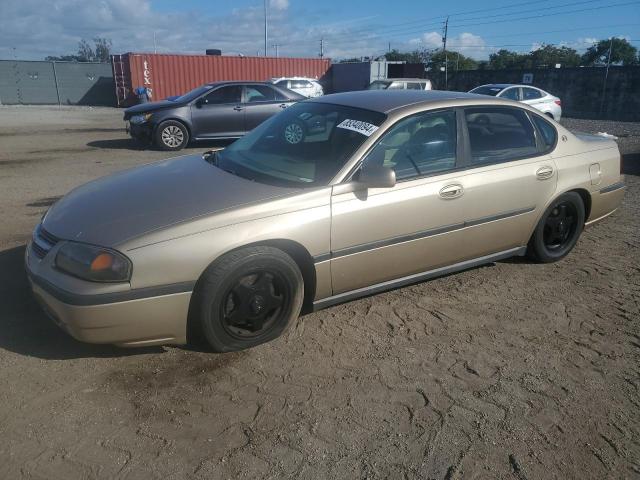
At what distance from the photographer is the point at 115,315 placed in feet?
9.05

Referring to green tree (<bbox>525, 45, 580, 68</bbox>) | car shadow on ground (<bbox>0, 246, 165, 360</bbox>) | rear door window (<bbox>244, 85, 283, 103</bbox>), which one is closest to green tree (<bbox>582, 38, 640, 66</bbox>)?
green tree (<bbox>525, 45, 580, 68</bbox>)

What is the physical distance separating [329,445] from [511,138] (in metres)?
2.98

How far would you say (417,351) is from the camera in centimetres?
328

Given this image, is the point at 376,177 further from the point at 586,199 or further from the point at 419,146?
the point at 586,199

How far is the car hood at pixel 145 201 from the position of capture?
9.62ft

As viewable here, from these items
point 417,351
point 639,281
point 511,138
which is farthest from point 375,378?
point 639,281

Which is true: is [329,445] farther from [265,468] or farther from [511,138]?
[511,138]

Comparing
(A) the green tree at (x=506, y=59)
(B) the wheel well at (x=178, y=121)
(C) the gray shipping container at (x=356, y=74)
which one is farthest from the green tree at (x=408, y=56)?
(B) the wheel well at (x=178, y=121)

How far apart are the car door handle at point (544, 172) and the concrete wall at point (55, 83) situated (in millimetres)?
30820

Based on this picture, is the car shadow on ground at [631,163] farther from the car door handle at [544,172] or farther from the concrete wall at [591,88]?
the concrete wall at [591,88]

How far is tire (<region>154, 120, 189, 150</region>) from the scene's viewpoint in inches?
447

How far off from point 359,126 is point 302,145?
47 cm

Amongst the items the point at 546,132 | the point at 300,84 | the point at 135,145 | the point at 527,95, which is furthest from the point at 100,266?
the point at 300,84

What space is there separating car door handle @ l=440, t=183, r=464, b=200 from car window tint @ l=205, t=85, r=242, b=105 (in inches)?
359
